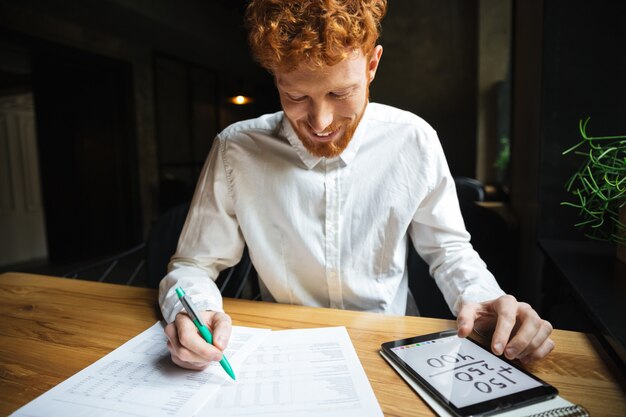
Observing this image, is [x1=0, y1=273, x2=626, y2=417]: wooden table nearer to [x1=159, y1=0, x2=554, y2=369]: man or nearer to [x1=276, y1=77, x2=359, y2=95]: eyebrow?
[x1=159, y1=0, x2=554, y2=369]: man

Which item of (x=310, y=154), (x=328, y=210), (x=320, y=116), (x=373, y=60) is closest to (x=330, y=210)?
(x=328, y=210)

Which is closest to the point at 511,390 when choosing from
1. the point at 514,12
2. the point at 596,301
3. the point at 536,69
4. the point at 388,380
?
the point at 388,380

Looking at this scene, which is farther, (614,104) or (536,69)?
(536,69)

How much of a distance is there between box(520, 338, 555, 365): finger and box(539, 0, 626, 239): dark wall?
0.81 m

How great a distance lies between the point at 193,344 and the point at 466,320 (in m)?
0.48

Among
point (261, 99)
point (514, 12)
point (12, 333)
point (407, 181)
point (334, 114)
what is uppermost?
point (261, 99)

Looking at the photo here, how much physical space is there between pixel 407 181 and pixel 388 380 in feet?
2.04

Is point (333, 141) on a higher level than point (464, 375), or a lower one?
higher

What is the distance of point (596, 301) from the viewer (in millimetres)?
816

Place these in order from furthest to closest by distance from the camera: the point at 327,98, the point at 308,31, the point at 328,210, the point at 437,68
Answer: the point at 437,68 → the point at 328,210 → the point at 327,98 → the point at 308,31

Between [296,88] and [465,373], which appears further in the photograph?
[296,88]

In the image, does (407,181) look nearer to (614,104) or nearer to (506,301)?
(506,301)

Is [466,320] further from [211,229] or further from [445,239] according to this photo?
[211,229]

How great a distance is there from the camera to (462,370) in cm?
65
